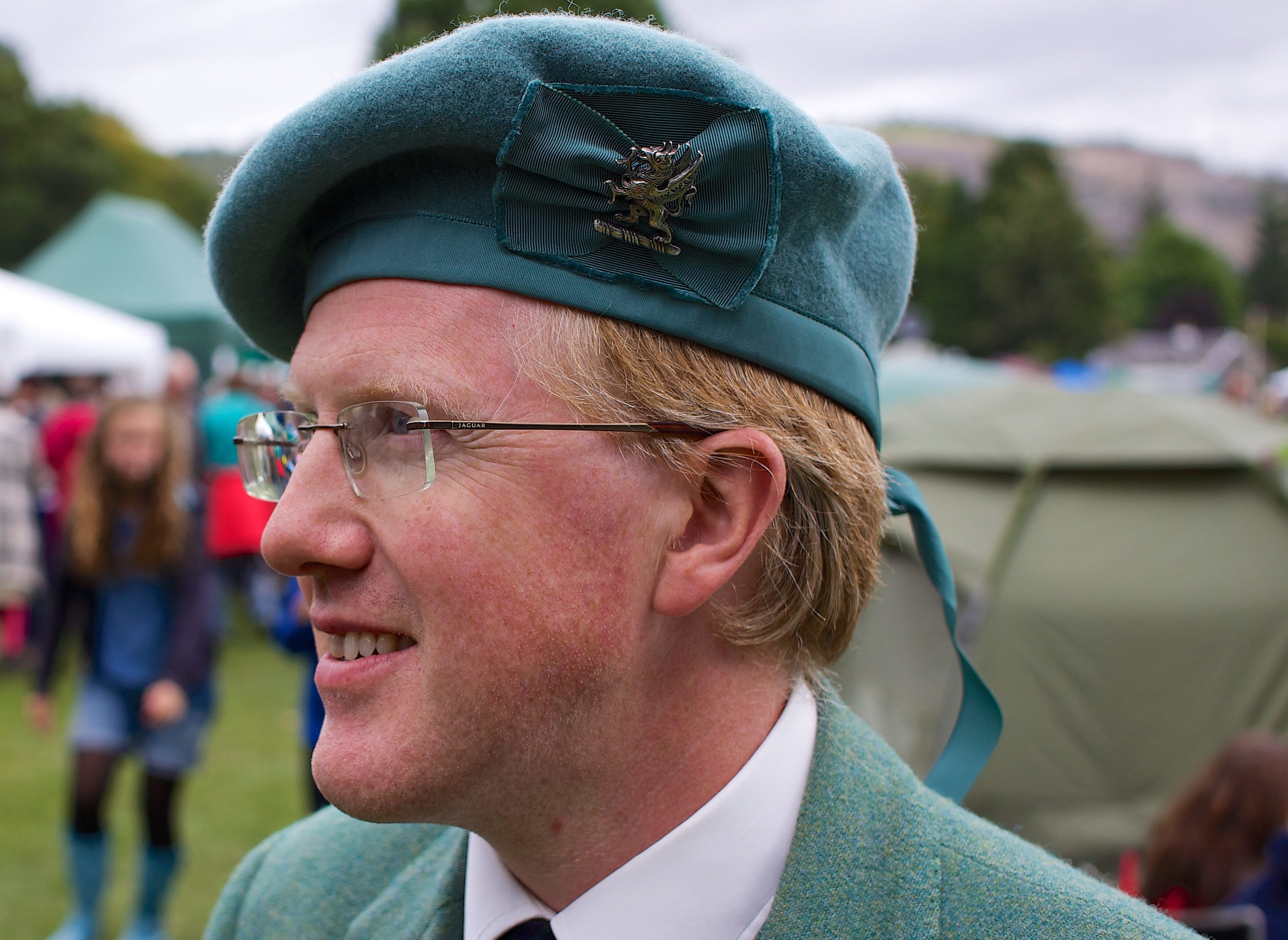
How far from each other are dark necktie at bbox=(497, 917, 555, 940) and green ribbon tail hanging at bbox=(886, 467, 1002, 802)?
567 millimetres

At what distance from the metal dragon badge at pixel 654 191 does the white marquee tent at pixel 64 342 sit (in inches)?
379

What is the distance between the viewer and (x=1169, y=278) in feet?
285

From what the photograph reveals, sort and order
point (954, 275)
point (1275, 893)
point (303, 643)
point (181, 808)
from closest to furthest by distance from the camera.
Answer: point (1275, 893) → point (303, 643) → point (181, 808) → point (954, 275)

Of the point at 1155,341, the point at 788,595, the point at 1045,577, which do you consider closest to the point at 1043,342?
the point at 1155,341

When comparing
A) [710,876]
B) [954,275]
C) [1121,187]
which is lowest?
[1121,187]

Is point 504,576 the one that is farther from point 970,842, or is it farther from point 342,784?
point 970,842

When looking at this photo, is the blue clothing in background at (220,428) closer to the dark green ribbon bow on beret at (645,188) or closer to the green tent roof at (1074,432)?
the green tent roof at (1074,432)

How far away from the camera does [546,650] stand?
1185mm

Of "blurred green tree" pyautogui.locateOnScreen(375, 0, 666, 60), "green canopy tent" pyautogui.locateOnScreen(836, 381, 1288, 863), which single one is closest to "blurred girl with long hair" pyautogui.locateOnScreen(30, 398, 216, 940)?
"green canopy tent" pyautogui.locateOnScreen(836, 381, 1288, 863)

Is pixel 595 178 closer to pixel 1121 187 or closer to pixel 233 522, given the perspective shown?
pixel 233 522

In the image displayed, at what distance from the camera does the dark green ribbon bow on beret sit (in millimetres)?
1179

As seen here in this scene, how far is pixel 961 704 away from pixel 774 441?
1.74 feet

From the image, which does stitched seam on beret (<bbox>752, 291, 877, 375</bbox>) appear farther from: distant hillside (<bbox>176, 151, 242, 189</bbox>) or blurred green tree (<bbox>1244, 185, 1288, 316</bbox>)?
blurred green tree (<bbox>1244, 185, 1288, 316</bbox>)

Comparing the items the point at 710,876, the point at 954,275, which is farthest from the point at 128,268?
the point at 954,275
